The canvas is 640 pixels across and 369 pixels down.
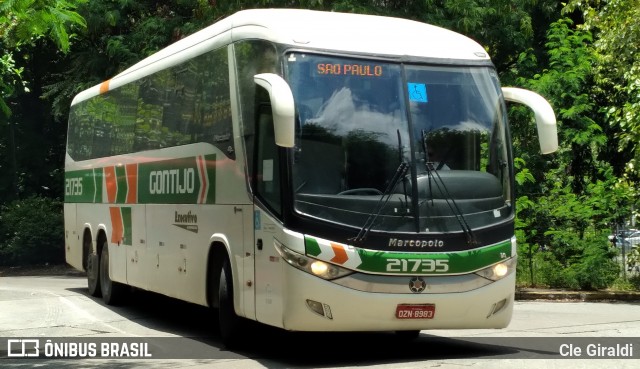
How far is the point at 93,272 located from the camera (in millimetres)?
20953

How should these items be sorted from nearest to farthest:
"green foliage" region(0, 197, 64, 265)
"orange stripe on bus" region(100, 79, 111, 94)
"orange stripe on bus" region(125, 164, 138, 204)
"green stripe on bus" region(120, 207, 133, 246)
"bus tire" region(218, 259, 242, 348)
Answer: "bus tire" region(218, 259, 242, 348) < "orange stripe on bus" region(125, 164, 138, 204) < "green stripe on bus" region(120, 207, 133, 246) < "orange stripe on bus" region(100, 79, 111, 94) < "green foliage" region(0, 197, 64, 265)

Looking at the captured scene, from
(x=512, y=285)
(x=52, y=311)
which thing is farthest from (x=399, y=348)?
(x=52, y=311)

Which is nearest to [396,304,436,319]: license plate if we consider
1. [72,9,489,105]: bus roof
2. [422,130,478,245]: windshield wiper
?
[422,130,478,245]: windshield wiper

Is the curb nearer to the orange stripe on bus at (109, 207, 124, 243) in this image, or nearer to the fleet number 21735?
the orange stripe on bus at (109, 207, 124, 243)

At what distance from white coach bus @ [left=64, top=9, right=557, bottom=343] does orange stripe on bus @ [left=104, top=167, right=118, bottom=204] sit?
5502 mm

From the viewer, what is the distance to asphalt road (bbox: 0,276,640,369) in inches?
461

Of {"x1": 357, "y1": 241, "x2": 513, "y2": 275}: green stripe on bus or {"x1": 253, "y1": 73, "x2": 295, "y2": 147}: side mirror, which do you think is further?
{"x1": 357, "y1": 241, "x2": 513, "y2": 275}: green stripe on bus

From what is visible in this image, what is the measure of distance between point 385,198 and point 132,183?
7.49 m

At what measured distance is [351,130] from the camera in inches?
455

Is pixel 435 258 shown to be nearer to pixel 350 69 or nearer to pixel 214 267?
pixel 350 69

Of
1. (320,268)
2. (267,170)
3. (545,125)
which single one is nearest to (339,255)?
(320,268)

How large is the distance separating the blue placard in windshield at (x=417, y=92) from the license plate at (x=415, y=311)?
213 centimetres

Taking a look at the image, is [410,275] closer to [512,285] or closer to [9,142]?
[512,285]

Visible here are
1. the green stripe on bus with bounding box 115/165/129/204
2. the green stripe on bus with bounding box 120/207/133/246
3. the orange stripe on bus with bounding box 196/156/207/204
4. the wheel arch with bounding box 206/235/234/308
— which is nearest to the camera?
the wheel arch with bounding box 206/235/234/308
